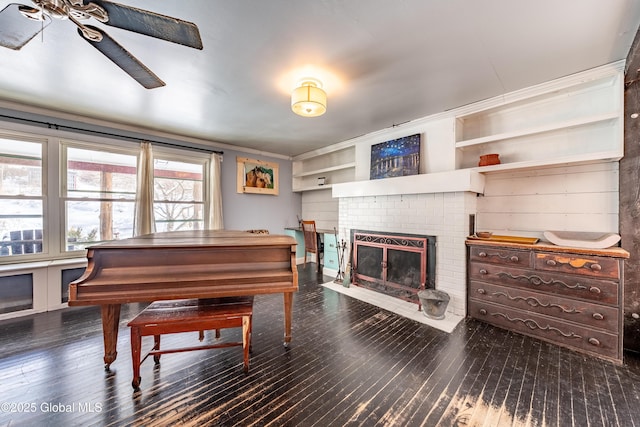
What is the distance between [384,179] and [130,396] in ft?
11.0

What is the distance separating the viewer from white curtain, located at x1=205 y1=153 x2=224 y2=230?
426 cm

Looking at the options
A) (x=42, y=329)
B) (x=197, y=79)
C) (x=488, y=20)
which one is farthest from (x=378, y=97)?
(x=42, y=329)

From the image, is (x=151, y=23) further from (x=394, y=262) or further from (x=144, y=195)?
(x=394, y=262)

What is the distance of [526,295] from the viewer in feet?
7.66

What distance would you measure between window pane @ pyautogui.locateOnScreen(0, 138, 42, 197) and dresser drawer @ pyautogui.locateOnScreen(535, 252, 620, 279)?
5.90 m

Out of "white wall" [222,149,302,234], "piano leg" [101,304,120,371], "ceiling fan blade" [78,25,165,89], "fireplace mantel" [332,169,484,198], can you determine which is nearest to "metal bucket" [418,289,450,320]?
"fireplace mantel" [332,169,484,198]

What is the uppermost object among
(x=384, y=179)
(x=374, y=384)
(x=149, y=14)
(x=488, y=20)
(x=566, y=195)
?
(x=488, y=20)

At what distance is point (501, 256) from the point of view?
249 cm

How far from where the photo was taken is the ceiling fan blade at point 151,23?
1161 mm

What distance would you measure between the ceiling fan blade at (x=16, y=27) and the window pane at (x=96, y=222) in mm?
2532

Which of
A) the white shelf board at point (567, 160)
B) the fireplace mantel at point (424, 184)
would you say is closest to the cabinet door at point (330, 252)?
the fireplace mantel at point (424, 184)

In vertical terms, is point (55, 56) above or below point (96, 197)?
above

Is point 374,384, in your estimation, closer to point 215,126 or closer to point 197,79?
point 197,79

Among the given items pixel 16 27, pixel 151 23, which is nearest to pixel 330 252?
pixel 151 23
